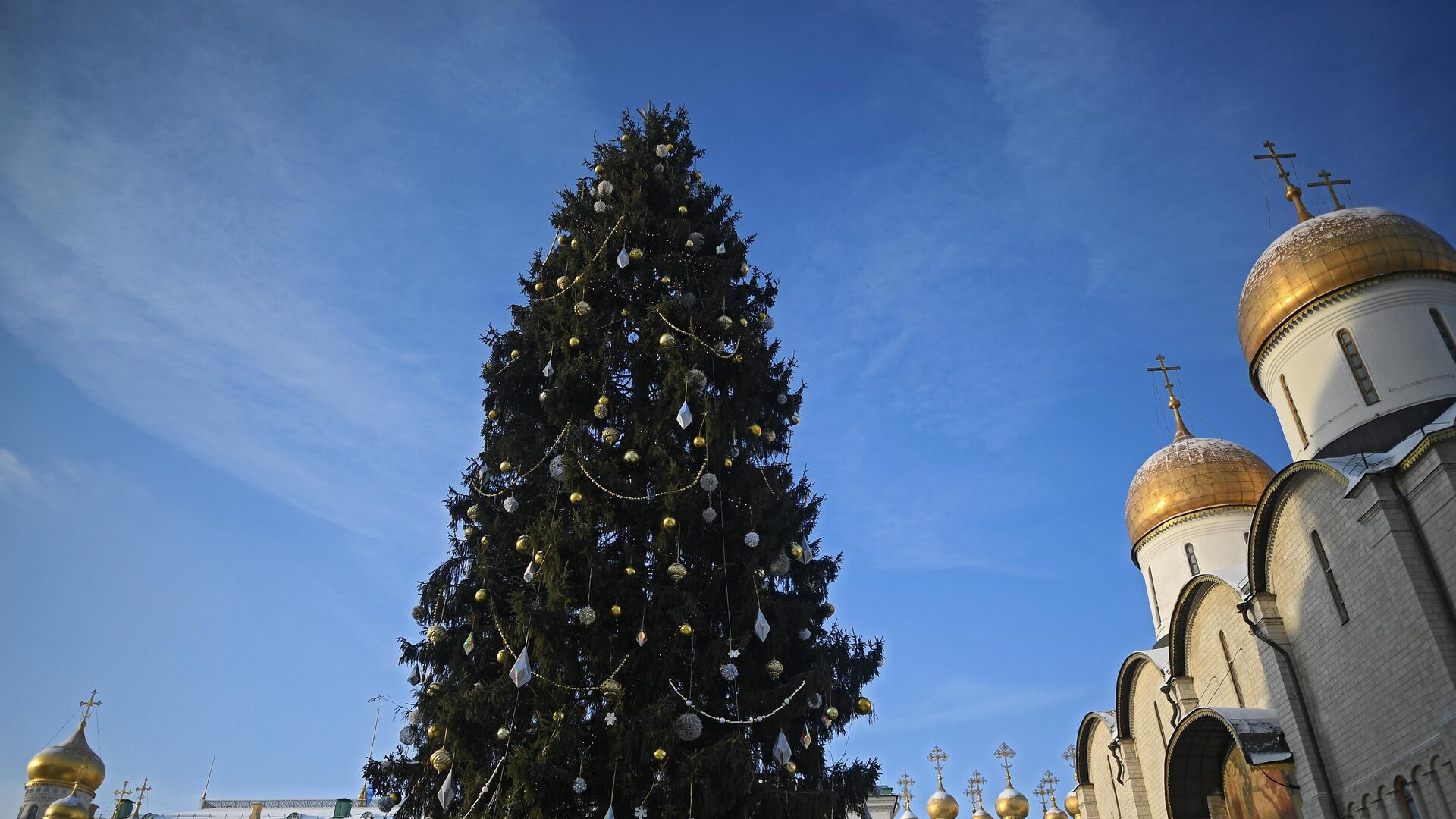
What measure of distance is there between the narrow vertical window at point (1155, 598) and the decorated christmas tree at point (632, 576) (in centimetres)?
1378

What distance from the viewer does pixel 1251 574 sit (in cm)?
1494

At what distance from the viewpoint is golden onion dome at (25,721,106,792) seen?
3191cm

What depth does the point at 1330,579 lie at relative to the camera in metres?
13.4

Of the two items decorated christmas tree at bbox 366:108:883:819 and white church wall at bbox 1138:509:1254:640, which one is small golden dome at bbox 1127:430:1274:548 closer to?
white church wall at bbox 1138:509:1254:640

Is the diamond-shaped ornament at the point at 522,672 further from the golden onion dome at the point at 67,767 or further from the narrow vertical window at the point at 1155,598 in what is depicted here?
the golden onion dome at the point at 67,767

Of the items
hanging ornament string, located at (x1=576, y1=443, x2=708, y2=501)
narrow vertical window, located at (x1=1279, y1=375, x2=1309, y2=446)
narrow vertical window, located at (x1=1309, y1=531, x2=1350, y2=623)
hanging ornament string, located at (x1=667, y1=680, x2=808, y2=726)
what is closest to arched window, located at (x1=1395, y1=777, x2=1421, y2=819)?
narrow vertical window, located at (x1=1309, y1=531, x2=1350, y2=623)

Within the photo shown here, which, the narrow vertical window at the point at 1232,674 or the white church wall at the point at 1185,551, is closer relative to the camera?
the narrow vertical window at the point at 1232,674

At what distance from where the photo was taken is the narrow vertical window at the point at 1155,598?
22438 millimetres

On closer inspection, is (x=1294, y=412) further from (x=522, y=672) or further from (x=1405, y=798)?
(x=522, y=672)

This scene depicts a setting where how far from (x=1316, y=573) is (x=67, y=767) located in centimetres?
3541

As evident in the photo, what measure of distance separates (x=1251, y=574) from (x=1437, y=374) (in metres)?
4.54

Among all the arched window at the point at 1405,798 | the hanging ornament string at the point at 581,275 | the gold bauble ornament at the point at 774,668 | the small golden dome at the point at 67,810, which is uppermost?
the hanging ornament string at the point at 581,275

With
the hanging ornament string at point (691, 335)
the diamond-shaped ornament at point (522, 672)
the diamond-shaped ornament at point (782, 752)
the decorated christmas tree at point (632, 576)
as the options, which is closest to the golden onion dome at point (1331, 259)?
the decorated christmas tree at point (632, 576)

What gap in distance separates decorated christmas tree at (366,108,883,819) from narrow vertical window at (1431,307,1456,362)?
1106 cm
